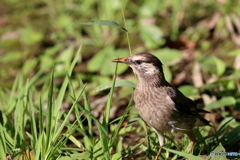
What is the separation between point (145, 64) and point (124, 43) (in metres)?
3.30

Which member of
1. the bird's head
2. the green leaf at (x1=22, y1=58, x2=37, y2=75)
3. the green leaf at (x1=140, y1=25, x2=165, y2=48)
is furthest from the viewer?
the green leaf at (x1=140, y1=25, x2=165, y2=48)

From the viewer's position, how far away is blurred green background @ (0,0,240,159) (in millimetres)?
6051

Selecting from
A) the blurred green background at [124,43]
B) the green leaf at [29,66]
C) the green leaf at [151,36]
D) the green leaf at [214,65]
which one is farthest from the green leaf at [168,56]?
the green leaf at [29,66]

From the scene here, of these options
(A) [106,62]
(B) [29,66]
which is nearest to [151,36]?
(A) [106,62]

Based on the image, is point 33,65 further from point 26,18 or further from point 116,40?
point 26,18

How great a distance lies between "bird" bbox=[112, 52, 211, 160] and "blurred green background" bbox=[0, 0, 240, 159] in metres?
1.27

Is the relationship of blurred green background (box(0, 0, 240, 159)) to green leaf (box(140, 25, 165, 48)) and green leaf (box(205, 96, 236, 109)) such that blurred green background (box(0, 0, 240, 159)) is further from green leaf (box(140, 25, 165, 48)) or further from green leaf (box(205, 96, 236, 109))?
green leaf (box(205, 96, 236, 109))

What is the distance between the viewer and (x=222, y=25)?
23.5 ft

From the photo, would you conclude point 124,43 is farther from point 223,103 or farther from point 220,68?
point 223,103

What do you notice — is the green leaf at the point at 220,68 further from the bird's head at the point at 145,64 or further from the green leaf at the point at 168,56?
the bird's head at the point at 145,64

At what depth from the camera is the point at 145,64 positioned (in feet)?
13.2

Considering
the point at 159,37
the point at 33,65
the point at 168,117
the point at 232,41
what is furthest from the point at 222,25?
the point at 168,117

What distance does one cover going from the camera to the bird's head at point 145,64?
13.1 feet

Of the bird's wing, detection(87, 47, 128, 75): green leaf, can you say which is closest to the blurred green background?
detection(87, 47, 128, 75): green leaf
